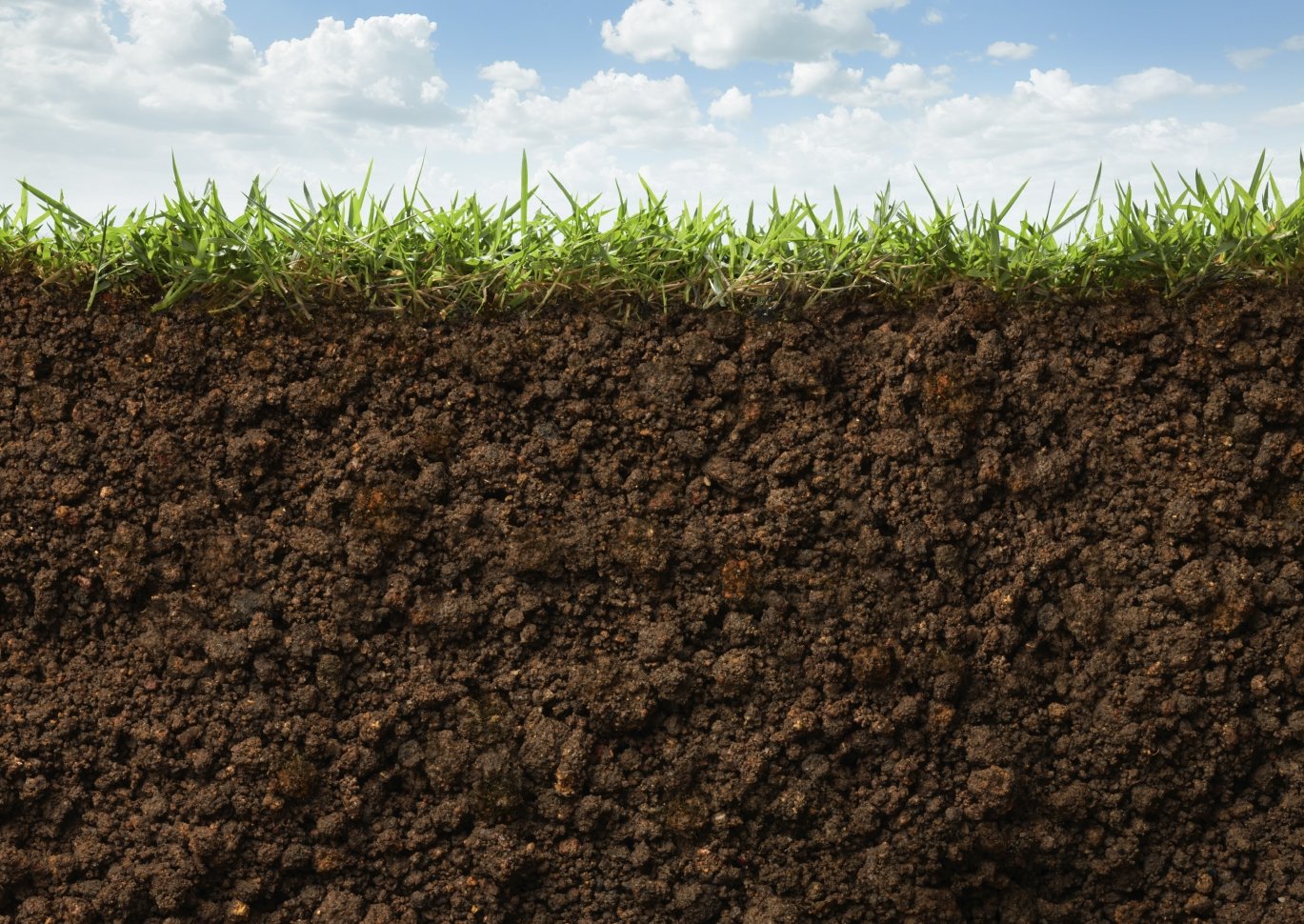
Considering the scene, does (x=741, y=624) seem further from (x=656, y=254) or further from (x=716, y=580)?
(x=656, y=254)

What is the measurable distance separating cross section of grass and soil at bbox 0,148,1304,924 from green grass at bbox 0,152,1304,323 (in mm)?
14

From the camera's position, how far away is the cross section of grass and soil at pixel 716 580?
10.3 ft

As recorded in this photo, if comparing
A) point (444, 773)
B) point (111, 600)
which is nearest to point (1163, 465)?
point (444, 773)

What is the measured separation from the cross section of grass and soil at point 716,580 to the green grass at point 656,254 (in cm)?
1

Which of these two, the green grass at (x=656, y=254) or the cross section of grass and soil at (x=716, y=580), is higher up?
the green grass at (x=656, y=254)

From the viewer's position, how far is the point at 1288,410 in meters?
3.12

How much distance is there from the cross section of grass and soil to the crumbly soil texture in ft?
0.04

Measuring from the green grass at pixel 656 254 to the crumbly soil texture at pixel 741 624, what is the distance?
0.09 meters

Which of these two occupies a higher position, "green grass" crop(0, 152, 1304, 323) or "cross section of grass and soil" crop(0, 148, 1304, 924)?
"green grass" crop(0, 152, 1304, 323)

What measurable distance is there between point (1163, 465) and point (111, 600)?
314 centimetres

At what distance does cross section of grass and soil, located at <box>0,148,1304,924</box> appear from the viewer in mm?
3152

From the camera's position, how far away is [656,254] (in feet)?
10.8

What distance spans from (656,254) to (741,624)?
111 cm

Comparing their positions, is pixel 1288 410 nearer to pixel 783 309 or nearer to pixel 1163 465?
pixel 1163 465
